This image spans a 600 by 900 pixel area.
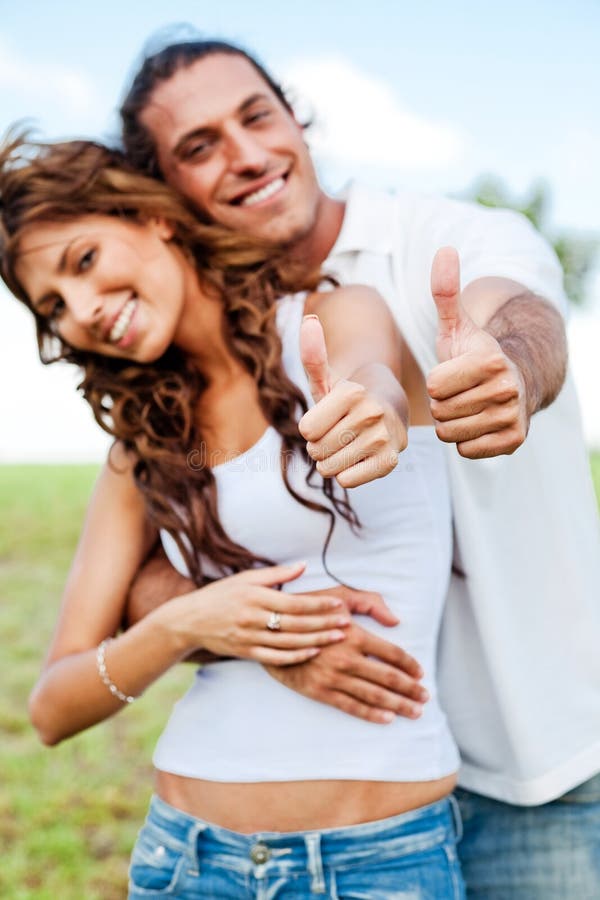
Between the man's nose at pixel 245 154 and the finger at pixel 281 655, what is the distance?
4.26 ft

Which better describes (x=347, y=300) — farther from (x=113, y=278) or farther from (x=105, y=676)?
(x=105, y=676)

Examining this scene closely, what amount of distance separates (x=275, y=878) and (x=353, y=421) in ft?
2.99

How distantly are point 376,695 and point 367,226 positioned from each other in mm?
1071

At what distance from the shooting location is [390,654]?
1.80m

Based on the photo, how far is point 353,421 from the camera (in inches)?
49.7

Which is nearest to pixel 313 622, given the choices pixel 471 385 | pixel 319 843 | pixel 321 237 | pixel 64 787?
pixel 319 843

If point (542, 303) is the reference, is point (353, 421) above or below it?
above

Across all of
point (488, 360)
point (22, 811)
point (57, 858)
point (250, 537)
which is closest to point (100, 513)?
point (250, 537)

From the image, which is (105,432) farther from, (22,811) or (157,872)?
(22,811)

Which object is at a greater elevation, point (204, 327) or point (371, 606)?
point (204, 327)

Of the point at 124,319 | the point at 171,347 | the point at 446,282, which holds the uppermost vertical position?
the point at 446,282

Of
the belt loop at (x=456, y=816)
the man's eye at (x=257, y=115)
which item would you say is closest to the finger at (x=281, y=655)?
the belt loop at (x=456, y=816)

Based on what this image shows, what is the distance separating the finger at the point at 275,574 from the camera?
1.84 meters

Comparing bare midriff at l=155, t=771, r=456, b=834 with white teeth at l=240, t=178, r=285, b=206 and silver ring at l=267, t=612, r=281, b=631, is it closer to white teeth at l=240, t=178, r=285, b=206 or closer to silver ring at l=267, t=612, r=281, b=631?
silver ring at l=267, t=612, r=281, b=631
